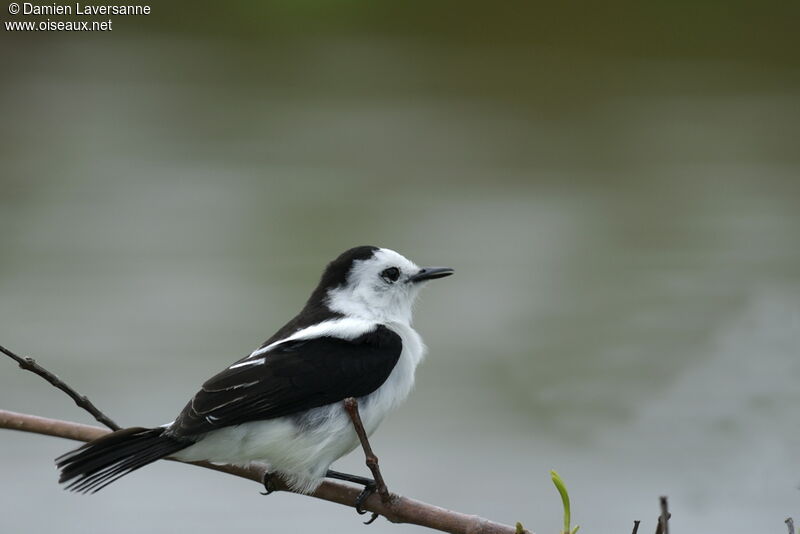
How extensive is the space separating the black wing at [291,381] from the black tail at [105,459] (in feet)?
0.42

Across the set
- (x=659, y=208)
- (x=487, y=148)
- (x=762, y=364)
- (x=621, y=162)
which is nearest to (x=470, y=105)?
(x=487, y=148)

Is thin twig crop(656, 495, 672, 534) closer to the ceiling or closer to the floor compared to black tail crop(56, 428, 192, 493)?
closer to the floor

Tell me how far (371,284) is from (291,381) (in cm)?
76

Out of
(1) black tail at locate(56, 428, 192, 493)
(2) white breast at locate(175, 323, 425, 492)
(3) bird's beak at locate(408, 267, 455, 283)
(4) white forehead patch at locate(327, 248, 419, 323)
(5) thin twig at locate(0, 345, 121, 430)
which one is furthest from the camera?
(3) bird's beak at locate(408, 267, 455, 283)

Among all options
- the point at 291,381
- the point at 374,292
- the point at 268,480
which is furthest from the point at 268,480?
the point at 374,292

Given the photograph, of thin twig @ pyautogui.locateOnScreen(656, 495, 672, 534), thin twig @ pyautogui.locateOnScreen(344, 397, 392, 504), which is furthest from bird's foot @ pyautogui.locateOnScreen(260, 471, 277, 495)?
thin twig @ pyautogui.locateOnScreen(656, 495, 672, 534)

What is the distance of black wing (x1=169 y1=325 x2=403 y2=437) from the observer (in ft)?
10.9

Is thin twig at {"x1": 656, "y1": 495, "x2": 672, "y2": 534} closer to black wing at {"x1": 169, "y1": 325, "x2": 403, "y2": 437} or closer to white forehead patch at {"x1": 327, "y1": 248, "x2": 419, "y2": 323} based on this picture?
black wing at {"x1": 169, "y1": 325, "x2": 403, "y2": 437}

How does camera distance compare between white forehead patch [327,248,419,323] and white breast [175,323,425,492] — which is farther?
white forehead patch [327,248,419,323]

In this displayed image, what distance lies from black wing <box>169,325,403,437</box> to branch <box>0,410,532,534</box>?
0.15 meters

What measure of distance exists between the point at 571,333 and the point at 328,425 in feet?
13.5

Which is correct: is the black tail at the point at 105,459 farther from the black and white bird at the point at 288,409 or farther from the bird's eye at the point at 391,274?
the bird's eye at the point at 391,274

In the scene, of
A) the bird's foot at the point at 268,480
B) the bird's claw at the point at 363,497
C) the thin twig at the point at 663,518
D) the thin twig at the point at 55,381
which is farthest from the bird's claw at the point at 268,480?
the thin twig at the point at 663,518

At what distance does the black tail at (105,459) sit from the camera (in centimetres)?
306
